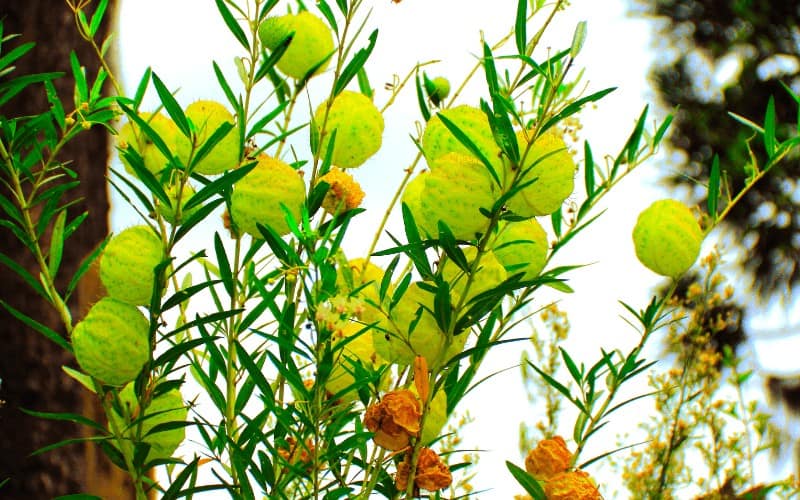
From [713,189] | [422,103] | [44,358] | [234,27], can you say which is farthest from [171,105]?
[44,358]

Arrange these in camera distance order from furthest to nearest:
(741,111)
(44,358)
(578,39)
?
(741,111) → (44,358) → (578,39)

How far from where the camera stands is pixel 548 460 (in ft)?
1.30

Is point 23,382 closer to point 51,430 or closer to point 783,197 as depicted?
point 51,430

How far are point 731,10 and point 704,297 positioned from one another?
11.0ft

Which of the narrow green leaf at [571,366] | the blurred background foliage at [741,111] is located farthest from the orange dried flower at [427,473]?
the blurred background foliage at [741,111]

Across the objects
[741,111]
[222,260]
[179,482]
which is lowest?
[179,482]

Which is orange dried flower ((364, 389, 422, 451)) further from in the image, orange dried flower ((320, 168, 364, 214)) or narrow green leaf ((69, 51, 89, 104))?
narrow green leaf ((69, 51, 89, 104))

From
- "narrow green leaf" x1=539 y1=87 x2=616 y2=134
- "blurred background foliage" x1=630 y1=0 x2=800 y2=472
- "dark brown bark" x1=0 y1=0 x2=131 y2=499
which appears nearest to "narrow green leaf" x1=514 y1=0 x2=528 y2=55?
"narrow green leaf" x1=539 y1=87 x2=616 y2=134

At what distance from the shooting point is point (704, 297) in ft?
3.01

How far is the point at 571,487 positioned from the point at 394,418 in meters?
0.09

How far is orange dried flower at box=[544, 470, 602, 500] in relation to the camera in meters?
0.37

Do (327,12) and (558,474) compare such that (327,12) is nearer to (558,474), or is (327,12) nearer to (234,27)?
(234,27)

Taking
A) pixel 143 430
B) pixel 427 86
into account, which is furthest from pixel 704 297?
pixel 143 430

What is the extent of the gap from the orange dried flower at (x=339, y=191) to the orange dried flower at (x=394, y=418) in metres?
0.13
